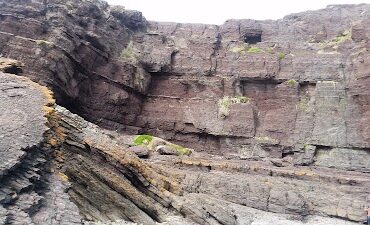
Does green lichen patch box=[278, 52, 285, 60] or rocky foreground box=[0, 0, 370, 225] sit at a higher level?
green lichen patch box=[278, 52, 285, 60]

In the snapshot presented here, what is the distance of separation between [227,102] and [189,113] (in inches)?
158

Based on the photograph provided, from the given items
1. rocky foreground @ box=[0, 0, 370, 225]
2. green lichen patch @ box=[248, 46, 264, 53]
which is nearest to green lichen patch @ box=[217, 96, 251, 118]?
rocky foreground @ box=[0, 0, 370, 225]

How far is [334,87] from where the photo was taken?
39.1 meters

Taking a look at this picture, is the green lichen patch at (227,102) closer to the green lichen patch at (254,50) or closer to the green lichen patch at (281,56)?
the green lichen patch at (281,56)

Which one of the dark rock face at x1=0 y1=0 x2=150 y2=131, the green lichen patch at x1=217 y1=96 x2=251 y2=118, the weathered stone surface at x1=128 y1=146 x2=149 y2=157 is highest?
the dark rock face at x1=0 y1=0 x2=150 y2=131

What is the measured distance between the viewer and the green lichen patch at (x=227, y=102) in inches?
1580

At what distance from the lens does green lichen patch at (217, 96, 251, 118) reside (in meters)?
40.1

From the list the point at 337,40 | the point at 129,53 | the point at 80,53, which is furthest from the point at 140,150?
the point at 337,40

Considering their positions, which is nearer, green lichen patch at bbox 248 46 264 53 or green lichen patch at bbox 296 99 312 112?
green lichen patch at bbox 296 99 312 112

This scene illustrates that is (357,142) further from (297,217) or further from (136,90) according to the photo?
(136,90)

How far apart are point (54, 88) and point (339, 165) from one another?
2515 cm

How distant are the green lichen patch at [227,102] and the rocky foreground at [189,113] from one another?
0.14 metres

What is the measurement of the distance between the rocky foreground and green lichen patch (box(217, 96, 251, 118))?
0.14 meters

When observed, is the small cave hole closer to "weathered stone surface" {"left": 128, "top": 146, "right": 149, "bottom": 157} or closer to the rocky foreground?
the rocky foreground
